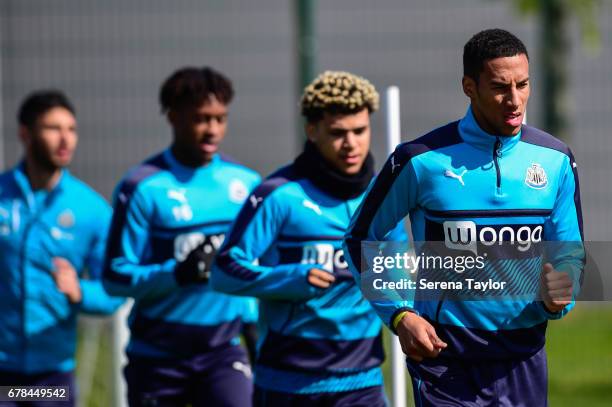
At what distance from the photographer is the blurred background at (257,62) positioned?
45.1ft

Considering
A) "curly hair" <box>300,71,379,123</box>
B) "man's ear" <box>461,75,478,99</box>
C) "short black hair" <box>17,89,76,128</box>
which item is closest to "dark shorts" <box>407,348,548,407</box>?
"man's ear" <box>461,75,478,99</box>

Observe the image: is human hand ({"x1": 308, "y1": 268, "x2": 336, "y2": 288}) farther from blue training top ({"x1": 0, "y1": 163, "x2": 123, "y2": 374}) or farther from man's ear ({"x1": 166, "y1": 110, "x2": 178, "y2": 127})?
blue training top ({"x1": 0, "y1": 163, "x2": 123, "y2": 374})

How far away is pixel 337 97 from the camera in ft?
19.8

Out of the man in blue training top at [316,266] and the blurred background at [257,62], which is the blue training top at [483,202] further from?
the blurred background at [257,62]

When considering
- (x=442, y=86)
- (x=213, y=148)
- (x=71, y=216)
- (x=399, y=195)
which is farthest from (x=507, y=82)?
(x=442, y=86)

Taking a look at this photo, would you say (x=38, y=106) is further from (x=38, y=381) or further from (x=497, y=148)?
(x=497, y=148)

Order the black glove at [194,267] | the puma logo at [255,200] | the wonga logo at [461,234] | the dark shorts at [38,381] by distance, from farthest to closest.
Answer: the dark shorts at [38,381]
the black glove at [194,267]
the puma logo at [255,200]
the wonga logo at [461,234]

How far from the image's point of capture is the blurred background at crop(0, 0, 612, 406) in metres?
13.7

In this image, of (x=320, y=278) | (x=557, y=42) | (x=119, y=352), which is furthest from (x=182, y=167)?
(x=557, y=42)

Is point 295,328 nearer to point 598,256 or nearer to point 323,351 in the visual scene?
point 323,351

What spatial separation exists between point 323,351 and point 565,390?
16.9 feet

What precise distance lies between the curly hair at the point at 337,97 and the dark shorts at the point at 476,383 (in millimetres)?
1559

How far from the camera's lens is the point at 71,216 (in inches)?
293

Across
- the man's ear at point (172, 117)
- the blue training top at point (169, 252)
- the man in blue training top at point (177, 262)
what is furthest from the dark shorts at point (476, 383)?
the man's ear at point (172, 117)
